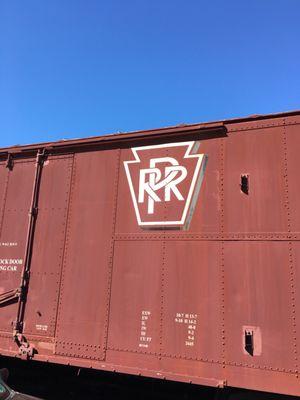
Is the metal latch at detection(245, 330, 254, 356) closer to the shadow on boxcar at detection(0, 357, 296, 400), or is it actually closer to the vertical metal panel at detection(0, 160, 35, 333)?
the shadow on boxcar at detection(0, 357, 296, 400)

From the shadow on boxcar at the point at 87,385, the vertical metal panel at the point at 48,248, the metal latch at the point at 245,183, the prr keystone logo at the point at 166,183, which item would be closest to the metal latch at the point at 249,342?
the shadow on boxcar at the point at 87,385

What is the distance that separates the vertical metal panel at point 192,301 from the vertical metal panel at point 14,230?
2.46 m

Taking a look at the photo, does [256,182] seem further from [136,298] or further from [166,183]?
[136,298]

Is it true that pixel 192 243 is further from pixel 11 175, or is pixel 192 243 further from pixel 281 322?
pixel 11 175

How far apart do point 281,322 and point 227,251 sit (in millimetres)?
993

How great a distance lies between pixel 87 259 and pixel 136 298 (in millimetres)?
959

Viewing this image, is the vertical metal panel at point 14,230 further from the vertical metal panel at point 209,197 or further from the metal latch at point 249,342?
the metal latch at point 249,342

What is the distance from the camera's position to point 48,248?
6125 millimetres

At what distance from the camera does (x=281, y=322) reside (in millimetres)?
4504

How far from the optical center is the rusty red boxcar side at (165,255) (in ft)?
15.3

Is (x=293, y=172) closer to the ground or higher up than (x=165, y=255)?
higher up

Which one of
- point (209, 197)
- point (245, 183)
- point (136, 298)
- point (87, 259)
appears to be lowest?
point (136, 298)

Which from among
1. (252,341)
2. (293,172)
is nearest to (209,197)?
(293,172)

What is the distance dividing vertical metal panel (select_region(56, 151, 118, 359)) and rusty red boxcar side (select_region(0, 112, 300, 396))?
16mm
